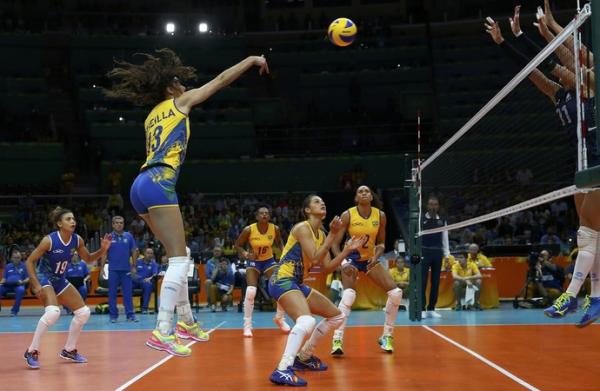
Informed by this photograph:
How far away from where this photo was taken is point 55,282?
998cm

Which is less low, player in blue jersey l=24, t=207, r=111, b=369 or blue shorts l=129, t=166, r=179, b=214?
blue shorts l=129, t=166, r=179, b=214

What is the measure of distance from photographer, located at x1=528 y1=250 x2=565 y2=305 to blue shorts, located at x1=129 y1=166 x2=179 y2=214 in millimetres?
12483

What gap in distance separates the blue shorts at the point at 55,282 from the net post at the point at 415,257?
21.2 ft

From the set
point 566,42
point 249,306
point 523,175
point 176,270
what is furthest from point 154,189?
point 523,175

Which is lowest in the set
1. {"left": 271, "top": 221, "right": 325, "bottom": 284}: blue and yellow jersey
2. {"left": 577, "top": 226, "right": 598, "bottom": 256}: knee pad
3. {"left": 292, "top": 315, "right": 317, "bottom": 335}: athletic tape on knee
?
{"left": 292, "top": 315, "right": 317, "bottom": 335}: athletic tape on knee

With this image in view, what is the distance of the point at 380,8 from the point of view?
120ft

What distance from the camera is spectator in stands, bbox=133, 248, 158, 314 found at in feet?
59.7

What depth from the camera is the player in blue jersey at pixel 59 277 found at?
31.7ft

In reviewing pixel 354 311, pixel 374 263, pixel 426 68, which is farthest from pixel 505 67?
pixel 374 263

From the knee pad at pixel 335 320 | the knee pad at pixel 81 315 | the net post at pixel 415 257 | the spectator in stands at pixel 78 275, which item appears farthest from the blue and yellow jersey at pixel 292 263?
the spectator in stands at pixel 78 275

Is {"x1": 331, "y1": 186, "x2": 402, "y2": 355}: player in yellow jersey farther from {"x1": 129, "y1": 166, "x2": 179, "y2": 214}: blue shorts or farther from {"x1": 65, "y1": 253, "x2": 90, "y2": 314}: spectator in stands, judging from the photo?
{"x1": 65, "y1": 253, "x2": 90, "y2": 314}: spectator in stands

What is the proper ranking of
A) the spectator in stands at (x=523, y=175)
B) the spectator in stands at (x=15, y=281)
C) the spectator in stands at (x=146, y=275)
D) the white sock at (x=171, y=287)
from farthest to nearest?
1. the spectator in stands at (x=523, y=175)
2. the spectator in stands at (x=15, y=281)
3. the spectator in stands at (x=146, y=275)
4. the white sock at (x=171, y=287)

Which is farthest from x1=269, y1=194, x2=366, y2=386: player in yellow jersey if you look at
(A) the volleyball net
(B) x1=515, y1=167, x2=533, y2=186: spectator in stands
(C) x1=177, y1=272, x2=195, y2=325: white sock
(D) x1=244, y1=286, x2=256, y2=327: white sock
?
(B) x1=515, y1=167, x2=533, y2=186: spectator in stands

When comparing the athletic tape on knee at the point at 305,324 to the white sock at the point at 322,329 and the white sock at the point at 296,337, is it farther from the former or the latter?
the white sock at the point at 322,329
